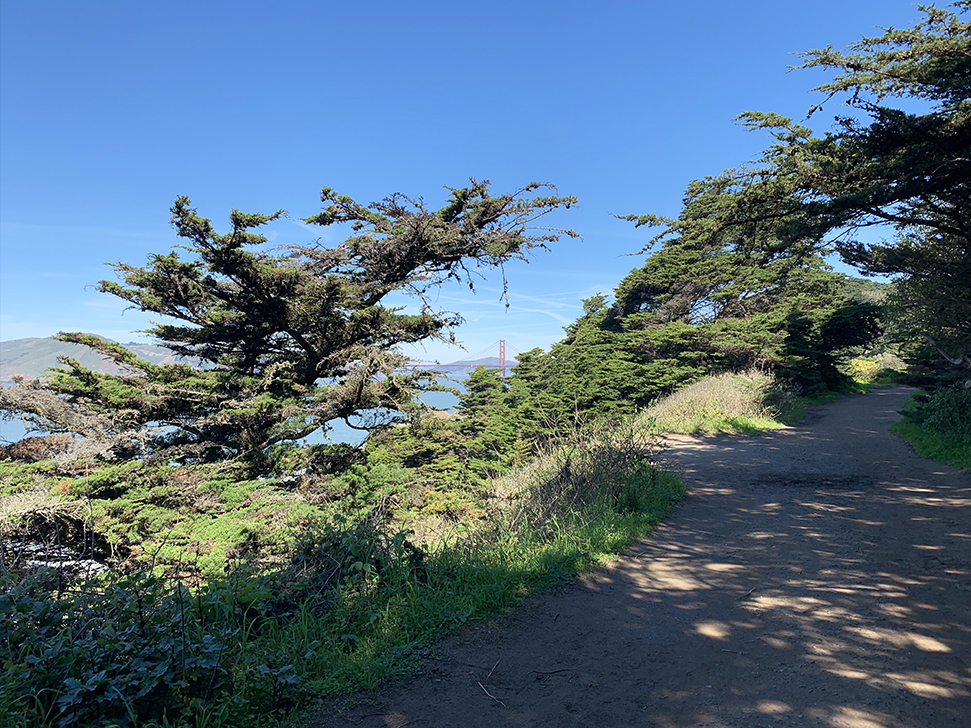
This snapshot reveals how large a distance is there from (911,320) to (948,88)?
551cm

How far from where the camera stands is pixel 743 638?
12.4 ft

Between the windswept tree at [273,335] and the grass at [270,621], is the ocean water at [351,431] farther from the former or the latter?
the grass at [270,621]

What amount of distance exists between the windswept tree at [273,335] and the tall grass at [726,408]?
6198 mm

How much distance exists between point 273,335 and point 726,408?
46.5ft

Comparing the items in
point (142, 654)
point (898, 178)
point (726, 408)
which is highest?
point (898, 178)

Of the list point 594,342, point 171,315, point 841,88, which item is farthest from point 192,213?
point 594,342

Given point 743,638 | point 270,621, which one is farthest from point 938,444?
point 270,621

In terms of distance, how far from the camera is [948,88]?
7.61m

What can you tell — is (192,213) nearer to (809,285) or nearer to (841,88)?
(841,88)

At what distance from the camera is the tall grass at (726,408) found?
1390 centimetres

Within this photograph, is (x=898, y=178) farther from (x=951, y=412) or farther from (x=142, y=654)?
(x=142, y=654)

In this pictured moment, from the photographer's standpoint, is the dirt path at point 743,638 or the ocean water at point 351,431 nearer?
the dirt path at point 743,638

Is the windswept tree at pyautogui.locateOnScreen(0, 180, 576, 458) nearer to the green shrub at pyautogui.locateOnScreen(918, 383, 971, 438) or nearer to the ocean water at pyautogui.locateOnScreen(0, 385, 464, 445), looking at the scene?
the ocean water at pyautogui.locateOnScreen(0, 385, 464, 445)

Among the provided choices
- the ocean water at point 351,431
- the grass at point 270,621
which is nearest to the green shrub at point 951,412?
the grass at point 270,621
